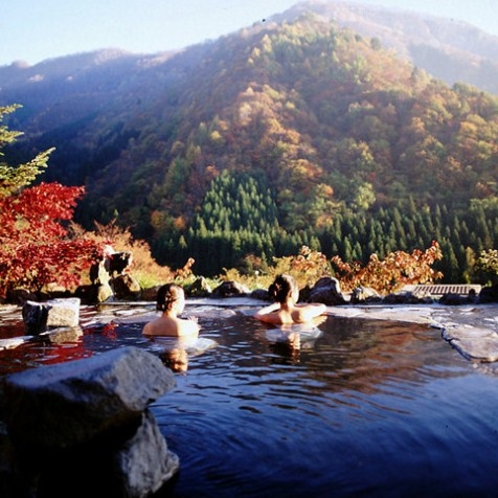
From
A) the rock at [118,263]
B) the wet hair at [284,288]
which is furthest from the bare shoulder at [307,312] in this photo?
the rock at [118,263]

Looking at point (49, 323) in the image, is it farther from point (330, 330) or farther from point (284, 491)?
point (284, 491)

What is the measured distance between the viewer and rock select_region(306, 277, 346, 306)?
923 centimetres

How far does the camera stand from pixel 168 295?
6254 millimetres

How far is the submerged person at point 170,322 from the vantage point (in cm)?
617

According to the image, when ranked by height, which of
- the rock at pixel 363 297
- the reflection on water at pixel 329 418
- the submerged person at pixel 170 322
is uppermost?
the submerged person at pixel 170 322

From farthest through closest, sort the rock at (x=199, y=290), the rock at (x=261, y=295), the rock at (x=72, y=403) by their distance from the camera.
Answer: the rock at (x=199, y=290) → the rock at (x=261, y=295) → the rock at (x=72, y=403)

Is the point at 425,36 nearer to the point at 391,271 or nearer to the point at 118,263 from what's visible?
the point at 391,271

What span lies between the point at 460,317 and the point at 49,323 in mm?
5946

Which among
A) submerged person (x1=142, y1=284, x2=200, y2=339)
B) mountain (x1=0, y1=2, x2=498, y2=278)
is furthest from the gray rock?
mountain (x1=0, y1=2, x2=498, y2=278)

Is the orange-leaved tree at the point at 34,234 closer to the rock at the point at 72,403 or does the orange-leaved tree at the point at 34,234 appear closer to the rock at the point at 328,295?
the rock at the point at 328,295

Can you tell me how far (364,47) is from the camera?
262ft

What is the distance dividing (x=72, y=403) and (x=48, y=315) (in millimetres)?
5327

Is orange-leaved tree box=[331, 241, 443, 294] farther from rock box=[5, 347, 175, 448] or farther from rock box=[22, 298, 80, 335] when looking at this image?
rock box=[5, 347, 175, 448]

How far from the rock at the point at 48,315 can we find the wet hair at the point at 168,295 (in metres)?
1.71
